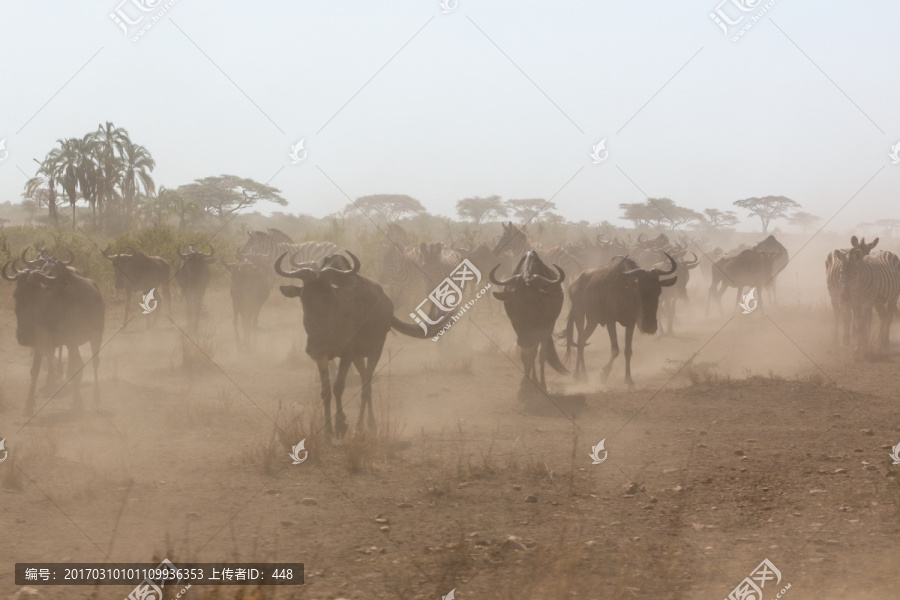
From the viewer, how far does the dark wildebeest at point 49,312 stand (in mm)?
9719

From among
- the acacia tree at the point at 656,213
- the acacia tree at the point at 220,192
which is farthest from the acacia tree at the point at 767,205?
the acacia tree at the point at 220,192

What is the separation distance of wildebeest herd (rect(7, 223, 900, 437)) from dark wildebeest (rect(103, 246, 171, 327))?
31mm

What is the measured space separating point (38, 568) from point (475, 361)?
10667 mm

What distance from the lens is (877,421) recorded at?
885 cm

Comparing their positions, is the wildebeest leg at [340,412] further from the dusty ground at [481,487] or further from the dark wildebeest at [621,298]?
the dark wildebeest at [621,298]

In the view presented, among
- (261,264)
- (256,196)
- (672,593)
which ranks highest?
(256,196)

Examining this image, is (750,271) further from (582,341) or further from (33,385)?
(33,385)

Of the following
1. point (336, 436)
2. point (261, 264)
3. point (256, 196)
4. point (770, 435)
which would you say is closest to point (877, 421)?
point (770, 435)

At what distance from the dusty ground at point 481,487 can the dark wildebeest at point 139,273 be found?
6.47 m

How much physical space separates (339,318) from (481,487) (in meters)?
2.77

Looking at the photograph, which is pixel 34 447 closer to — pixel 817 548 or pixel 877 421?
pixel 817 548

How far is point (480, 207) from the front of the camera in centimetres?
6569

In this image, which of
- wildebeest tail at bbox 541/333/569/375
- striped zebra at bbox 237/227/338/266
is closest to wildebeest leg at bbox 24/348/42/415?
wildebeest tail at bbox 541/333/569/375

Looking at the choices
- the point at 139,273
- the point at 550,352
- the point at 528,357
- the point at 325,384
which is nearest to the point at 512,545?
the point at 325,384
